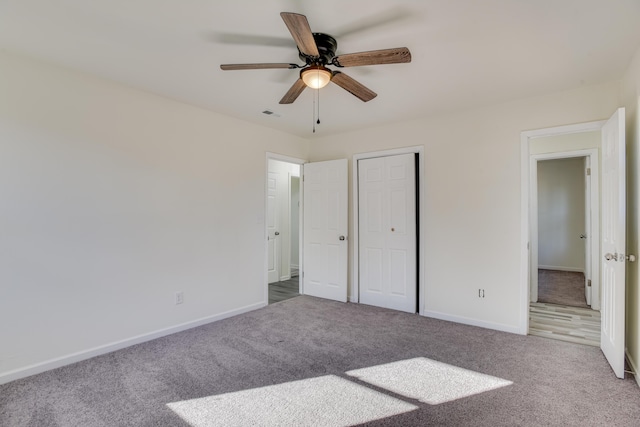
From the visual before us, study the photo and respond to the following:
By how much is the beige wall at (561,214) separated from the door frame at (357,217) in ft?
14.3

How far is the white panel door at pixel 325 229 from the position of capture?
468cm

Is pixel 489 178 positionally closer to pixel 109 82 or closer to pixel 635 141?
pixel 635 141

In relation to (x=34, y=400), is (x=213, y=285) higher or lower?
higher

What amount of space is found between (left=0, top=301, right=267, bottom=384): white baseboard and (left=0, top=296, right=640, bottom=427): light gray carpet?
71mm

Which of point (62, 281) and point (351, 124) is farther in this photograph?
point (351, 124)

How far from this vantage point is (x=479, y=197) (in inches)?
143

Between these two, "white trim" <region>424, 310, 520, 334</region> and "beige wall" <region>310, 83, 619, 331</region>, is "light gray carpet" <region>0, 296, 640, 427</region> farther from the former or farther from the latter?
"beige wall" <region>310, 83, 619, 331</region>

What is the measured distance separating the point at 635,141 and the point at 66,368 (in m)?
4.85

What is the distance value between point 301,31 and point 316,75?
1.46ft

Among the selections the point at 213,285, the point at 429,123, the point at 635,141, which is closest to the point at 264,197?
the point at 213,285

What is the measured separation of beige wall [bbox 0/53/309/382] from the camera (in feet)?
8.16

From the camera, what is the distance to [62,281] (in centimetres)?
268

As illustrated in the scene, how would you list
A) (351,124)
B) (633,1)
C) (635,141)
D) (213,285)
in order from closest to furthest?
(633,1), (635,141), (213,285), (351,124)

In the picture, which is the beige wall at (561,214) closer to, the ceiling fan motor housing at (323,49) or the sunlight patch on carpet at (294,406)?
the ceiling fan motor housing at (323,49)
